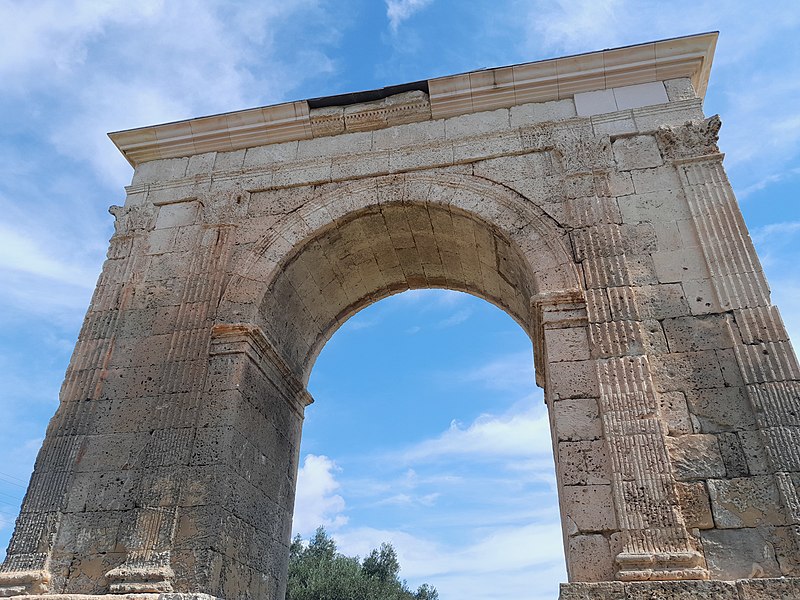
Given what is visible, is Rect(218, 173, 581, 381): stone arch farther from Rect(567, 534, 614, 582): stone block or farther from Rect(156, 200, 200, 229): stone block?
Rect(567, 534, 614, 582): stone block

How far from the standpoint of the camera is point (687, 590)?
145 inches

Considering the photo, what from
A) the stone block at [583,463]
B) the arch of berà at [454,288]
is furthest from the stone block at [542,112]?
the stone block at [583,463]

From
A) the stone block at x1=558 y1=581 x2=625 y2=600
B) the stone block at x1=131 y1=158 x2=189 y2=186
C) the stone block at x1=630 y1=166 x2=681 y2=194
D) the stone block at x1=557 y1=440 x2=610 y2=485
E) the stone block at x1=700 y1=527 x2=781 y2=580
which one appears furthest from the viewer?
the stone block at x1=131 y1=158 x2=189 y2=186

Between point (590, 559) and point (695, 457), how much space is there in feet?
3.67

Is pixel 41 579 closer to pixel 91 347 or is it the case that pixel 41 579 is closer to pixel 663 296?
pixel 91 347

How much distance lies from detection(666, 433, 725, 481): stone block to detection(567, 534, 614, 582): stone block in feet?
2.56

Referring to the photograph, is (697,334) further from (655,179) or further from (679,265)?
(655,179)

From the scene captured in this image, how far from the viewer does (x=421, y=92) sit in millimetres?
6816

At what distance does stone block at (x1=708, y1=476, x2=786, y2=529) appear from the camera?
4109 millimetres

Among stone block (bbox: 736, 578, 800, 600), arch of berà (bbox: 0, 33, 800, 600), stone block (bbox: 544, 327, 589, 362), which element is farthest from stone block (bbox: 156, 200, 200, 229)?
stone block (bbox: 736, 578, 800, 600)

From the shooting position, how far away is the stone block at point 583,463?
4477 millimetres

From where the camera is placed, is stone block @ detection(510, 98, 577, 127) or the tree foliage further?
the tree foliage

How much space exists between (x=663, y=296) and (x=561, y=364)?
113cm

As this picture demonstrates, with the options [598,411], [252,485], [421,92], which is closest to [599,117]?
[421,92]
